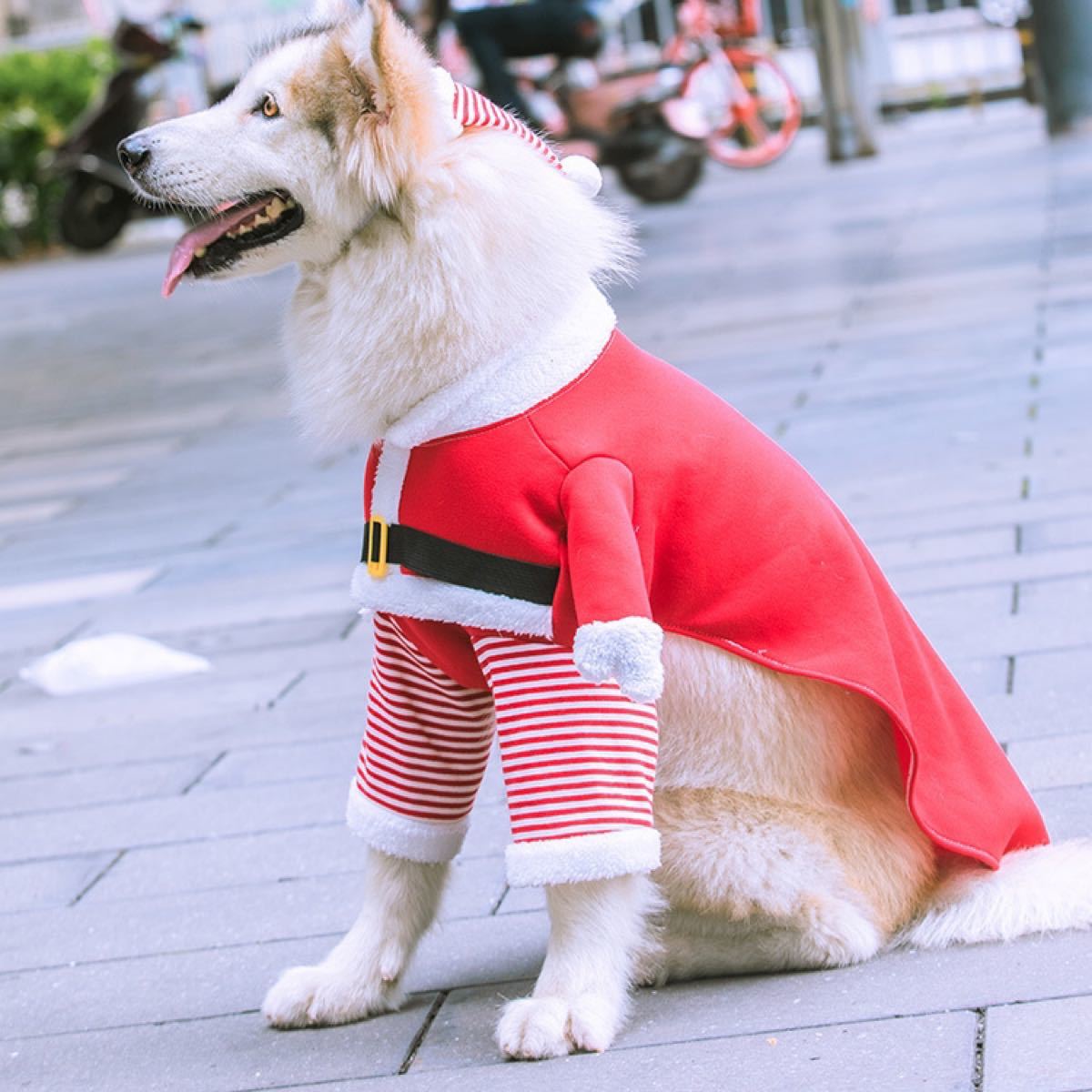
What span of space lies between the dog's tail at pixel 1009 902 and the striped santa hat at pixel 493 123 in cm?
113

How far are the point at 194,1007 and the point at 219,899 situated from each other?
46 centimetres

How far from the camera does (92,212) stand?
16766 mm

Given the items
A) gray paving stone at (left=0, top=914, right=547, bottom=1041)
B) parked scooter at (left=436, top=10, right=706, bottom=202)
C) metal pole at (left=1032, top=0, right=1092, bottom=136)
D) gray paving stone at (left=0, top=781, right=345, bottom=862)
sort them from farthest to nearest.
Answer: parked scooter at (left=436, top=10, right=706, bottom=202) < metal pole at (left=1032, top=0, right=1092, bottom=136) < gray paving stone at (left=0, top=781, right=345, bottom=862) < gray paving stone at (left=0, top=914, right=547, bottom=1041)

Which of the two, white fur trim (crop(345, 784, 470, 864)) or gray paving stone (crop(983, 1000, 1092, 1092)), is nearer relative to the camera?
gray paving stone (crop(983, 1000, 1092, 1092))

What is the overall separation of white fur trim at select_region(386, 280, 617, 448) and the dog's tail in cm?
93

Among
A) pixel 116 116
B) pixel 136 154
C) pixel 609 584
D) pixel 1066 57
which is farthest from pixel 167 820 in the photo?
pixel 116 116

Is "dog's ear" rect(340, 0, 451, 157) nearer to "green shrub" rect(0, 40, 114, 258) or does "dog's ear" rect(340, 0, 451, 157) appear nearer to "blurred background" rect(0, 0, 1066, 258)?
"blurred background" rect(0, 0, 1066, 258)

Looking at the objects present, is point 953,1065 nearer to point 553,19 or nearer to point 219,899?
point 219,899

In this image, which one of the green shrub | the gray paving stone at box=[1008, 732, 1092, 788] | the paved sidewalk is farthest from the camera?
the green shrub

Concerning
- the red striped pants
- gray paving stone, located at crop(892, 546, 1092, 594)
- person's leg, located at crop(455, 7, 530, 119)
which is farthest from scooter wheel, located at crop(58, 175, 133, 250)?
the red striped pants

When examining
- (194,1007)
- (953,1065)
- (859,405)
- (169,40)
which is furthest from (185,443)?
(169,40)

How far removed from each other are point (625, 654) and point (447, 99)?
77 centimetres

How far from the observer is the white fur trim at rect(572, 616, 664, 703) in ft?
7.76

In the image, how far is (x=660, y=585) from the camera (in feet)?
8.56
